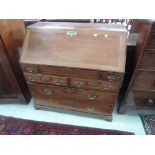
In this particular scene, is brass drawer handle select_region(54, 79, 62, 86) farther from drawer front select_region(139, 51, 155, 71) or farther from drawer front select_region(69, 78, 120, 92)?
drawer front select_region(139, 51, 155, 71)

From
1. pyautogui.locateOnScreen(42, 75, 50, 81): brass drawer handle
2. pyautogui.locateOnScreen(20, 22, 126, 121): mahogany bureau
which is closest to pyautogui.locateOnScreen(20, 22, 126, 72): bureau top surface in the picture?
pyautogui.locateOnScreen(20, 22, 126, 121): mahogany bureau

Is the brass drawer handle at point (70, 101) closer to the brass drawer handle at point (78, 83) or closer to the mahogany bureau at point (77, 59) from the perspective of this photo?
the mahogany bureau at point (77, 59)

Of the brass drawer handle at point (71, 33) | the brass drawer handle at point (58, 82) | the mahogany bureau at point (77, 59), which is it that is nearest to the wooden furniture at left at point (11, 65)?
the mahogany bureau at point (77, 59)

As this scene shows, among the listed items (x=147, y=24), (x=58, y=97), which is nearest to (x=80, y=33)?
(x=147, y=24)

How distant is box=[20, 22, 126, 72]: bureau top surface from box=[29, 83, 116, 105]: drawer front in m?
0.28

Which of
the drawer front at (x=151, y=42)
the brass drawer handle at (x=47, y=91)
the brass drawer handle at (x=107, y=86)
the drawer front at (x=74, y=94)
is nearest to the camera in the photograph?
the drawer front at (x=151, y=42)

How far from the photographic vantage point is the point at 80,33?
50.6 inches

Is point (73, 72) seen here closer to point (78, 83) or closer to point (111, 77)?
point (78, 83)

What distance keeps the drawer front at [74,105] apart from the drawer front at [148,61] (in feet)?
1.51

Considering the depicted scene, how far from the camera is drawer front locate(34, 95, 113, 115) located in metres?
1.53

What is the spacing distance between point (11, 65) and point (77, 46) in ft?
2.20

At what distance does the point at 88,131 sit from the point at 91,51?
776mm

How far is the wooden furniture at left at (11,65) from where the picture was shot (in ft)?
4.63
